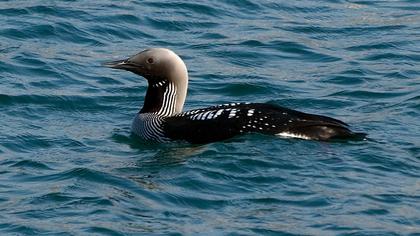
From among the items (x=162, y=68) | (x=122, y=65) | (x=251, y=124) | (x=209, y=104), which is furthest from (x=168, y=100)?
(x=209, y=104)

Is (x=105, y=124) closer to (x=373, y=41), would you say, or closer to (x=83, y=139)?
(x=83, y=139)

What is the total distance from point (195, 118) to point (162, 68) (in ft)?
2.11

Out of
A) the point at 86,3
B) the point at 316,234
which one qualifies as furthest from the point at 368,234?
the point at 86,3

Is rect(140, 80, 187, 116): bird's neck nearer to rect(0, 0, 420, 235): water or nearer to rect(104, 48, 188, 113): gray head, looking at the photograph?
rect(104, 48, 188, 113): gray head

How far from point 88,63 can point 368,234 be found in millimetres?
6061

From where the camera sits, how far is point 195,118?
1152cm

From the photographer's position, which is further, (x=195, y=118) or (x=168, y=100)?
(x=168, y=100)

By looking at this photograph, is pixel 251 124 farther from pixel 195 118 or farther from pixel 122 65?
pixel 122 65

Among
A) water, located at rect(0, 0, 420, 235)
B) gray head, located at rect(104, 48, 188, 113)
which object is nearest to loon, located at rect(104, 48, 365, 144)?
gray head, located at rect(104, 48, 188, 113)

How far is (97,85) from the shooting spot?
13.8 m

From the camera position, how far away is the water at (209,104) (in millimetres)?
9578

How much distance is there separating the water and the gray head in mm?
537

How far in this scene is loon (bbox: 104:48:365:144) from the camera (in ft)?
36.8

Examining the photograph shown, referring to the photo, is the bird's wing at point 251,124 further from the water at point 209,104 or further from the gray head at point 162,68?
the gray head at point 162,68
